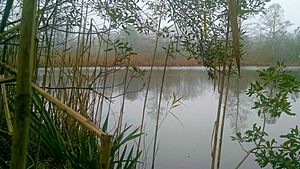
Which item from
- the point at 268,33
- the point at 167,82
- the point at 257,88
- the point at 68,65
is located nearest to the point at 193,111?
the point at 167,82

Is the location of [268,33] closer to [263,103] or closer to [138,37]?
[138,37]

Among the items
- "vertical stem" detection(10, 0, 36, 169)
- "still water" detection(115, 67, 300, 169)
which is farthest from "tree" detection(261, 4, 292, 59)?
"vertical stem" detection(10, 0, 36, 169)

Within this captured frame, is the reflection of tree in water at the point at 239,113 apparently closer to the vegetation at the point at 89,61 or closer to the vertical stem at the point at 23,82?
the vegetation at the point at 89,61

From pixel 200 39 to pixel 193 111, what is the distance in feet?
8.36

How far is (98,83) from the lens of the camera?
2066 millimetres

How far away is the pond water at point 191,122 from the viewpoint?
99.2 inches

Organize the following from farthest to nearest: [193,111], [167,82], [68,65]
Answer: [167,82] < [193,111] < [68,65]

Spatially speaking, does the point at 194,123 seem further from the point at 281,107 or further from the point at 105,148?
the point at 105,148

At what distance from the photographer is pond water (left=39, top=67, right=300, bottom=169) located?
8.27 ft

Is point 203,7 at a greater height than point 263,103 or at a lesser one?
greater

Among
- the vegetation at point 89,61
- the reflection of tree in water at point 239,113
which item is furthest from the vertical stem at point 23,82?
the reflection of tree in water at point 239,113

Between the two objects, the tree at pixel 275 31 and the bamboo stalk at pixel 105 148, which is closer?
the bamboo stalk at pixel 105 148

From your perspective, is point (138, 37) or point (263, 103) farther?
point (138, 37)

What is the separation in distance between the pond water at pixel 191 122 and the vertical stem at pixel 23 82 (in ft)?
5.96
